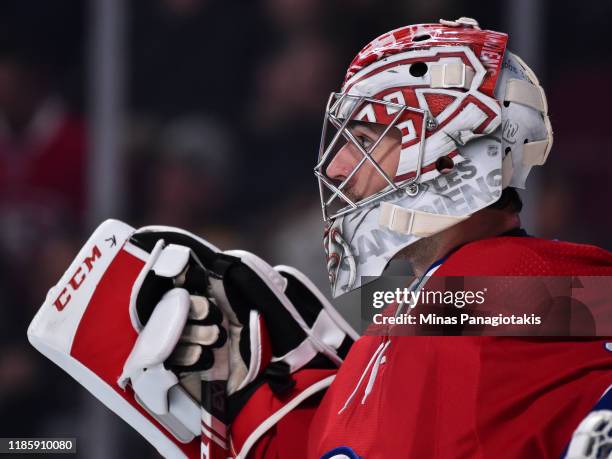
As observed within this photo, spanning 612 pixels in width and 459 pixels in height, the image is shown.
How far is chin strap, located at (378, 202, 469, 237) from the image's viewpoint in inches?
61.7

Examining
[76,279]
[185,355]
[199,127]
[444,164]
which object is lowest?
[185,355]

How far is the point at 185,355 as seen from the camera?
176cm

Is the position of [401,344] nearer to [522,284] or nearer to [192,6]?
[522,284]

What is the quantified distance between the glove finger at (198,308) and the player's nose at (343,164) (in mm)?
308

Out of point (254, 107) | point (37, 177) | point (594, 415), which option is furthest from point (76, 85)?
point (594, 415)

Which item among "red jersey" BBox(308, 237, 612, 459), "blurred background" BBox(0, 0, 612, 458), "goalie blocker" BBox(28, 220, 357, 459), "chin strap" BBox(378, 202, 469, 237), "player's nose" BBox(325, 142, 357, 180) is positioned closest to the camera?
"red jersey" BBox(308, 237, 612, 459)

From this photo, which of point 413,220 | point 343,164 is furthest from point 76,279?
point 413,220

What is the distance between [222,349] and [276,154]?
1.51 m

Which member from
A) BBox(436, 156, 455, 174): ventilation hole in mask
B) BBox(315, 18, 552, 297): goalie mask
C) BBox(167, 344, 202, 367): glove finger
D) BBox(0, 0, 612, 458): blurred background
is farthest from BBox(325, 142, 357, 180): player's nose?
BBox(0, 0, 612, 458): blurred background

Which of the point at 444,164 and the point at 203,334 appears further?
the point at 203,334

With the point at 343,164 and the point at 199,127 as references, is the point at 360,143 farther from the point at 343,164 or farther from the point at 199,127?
the point at 199,127

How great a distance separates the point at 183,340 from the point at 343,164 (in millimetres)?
409

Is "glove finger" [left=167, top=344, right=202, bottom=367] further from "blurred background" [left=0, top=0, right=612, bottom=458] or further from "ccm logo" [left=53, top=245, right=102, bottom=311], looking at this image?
"blurred background" [left=0, top=0, right=612, bottom=458]

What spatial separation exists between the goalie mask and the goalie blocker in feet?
0.70
